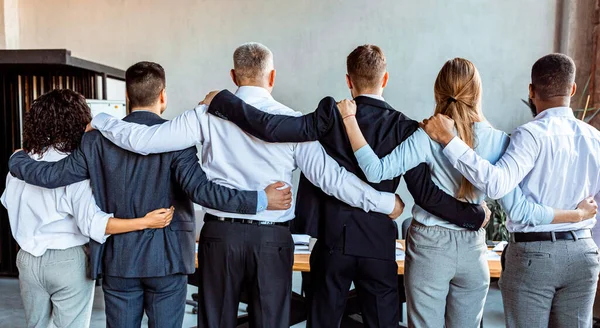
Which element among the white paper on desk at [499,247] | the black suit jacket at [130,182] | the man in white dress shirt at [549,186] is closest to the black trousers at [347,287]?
the man in white dress shirt at [549,186]

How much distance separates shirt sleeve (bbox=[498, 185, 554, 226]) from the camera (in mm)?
2379

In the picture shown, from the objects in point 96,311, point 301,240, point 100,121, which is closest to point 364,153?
point 100,121

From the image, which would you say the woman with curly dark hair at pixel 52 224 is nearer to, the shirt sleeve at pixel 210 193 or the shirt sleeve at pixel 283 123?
the shirt sleeve at pixel 210 193

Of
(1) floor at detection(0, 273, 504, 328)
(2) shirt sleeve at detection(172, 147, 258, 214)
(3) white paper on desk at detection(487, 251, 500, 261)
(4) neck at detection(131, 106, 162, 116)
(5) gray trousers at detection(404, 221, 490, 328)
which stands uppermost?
(4) neck at detection(131, 106, 162, 116)

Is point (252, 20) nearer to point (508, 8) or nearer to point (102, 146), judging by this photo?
point (508, 8)

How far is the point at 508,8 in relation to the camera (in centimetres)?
684

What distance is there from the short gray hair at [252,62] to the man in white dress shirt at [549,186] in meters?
0.78

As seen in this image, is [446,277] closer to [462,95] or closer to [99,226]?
[462,95]

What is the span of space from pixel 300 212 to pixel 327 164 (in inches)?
12.7

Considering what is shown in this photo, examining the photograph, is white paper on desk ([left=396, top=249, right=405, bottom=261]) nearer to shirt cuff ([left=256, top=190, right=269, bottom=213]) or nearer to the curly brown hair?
shirt cuff ([left=256, top=190, right=269, bottom=213])

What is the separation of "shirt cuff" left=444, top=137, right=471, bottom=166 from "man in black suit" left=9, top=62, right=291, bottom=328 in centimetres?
72

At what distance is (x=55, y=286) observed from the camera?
266 centimetres

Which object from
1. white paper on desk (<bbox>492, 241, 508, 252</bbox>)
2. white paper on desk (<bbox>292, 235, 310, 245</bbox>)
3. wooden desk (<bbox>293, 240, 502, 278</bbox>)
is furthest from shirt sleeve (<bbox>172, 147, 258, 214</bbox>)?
white paper on desk (<bbox>492, 241, 508, 252</bbox>)

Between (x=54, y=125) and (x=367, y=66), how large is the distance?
148cm
